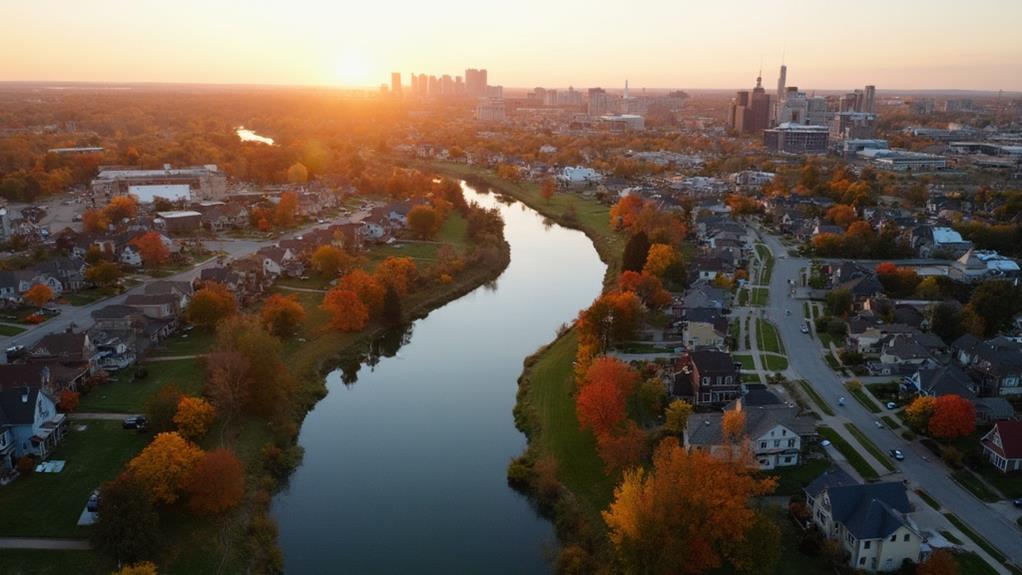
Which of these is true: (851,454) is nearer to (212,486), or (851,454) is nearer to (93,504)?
(212,486)

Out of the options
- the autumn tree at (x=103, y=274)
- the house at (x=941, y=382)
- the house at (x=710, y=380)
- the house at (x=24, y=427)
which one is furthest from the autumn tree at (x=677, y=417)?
the autumn tree at (x=103, y=274)

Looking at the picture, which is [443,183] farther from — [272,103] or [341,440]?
[272,103]

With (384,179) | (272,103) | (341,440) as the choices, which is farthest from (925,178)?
(272,103)

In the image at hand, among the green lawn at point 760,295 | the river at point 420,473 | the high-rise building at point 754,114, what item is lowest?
the river at point 420,473

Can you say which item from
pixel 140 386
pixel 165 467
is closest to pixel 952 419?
pixel 165 467

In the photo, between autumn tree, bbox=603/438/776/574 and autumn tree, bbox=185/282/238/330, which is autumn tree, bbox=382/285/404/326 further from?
autumn tree, bbox=603/438/776/574

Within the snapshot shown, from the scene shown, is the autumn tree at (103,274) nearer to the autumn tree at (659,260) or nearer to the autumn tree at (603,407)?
the autumn tree at (603,407)
